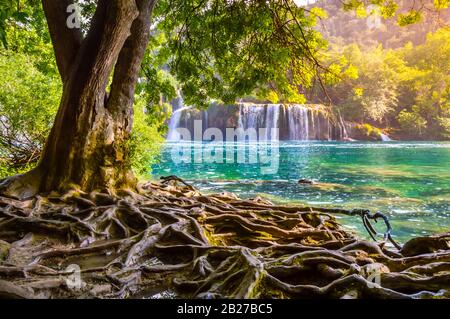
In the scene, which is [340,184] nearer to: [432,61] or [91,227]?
[91,227]

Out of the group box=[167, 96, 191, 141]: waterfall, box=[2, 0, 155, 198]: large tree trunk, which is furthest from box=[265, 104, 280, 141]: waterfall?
box=[2, 0, 155, 198]: large tree trunk

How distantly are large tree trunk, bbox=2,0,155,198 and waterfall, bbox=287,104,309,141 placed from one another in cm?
3701

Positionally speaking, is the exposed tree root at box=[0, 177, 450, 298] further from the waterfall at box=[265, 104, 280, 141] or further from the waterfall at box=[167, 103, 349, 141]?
the waterfall at box=[167, 103, 349, 141]

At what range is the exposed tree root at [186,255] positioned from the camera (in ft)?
9.78

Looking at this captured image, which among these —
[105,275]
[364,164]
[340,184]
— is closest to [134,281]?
[105,275]

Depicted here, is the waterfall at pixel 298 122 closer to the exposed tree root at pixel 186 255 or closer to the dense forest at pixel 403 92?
the dense forest at pixel 403 92

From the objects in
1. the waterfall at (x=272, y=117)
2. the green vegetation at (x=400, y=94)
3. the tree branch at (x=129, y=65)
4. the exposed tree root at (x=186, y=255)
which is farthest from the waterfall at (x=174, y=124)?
the exposed tree root at (x=186, y=255)

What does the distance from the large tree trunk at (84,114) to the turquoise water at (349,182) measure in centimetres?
678

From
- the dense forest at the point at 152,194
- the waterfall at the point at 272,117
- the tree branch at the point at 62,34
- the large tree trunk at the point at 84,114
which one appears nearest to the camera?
the dense forest at the point at 152,194

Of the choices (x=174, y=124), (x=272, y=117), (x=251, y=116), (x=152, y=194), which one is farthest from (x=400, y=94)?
(x=152, y=194)

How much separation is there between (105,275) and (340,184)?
49.2 feet

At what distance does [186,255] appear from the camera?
417 centimetres

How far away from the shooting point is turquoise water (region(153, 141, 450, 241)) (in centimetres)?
1148

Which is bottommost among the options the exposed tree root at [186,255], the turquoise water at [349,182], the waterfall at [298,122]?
the turquoise water at [349,182]
